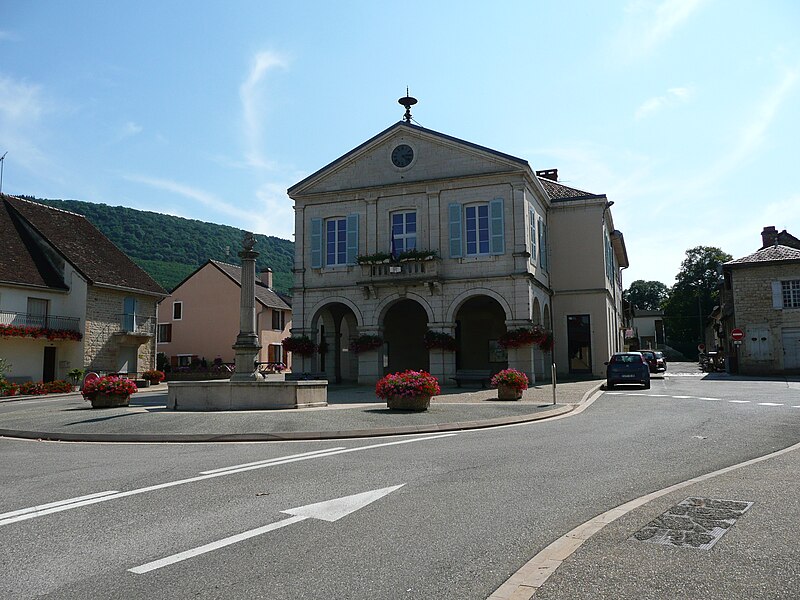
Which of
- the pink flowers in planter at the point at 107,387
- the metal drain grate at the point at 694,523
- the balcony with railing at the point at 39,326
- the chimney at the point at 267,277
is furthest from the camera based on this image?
the chimney at the point at 267,277

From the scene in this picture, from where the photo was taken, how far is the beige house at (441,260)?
2856cm

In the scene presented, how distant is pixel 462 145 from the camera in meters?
29.5

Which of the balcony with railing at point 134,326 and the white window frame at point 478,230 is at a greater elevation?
the white window frame at point 478,230

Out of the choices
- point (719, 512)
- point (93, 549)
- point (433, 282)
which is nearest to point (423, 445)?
point (719, 512)

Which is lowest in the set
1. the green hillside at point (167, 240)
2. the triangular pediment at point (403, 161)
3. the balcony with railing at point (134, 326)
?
the balcony with railing at point (134, 326)

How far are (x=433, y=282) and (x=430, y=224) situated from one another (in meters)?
2.81

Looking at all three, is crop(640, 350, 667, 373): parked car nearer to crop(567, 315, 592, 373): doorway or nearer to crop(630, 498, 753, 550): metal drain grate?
crop(567, 315, 592, 373): doorway

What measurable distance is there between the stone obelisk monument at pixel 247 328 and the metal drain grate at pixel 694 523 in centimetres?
1369

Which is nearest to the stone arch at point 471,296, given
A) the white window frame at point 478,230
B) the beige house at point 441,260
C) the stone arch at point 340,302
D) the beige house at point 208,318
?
the beige house at point 441,260

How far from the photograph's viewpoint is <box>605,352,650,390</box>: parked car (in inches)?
1019

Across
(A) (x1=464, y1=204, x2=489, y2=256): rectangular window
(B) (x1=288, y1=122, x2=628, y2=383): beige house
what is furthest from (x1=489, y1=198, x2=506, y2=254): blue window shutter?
(A) (x1=464, y1=204, x2=489, y2=256): rectangular window

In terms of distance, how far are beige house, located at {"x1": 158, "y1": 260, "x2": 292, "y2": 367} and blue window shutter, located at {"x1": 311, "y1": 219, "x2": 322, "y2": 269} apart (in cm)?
2122

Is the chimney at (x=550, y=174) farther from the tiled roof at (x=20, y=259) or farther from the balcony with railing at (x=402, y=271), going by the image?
the tiled roof at (x=20, y=259)

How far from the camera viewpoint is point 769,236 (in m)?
48.0
